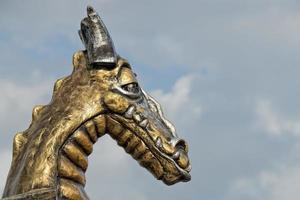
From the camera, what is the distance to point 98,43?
271 inches

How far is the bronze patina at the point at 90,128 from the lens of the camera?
263 inches

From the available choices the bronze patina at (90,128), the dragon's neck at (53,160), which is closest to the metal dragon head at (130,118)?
the bronze patina at (90,128)

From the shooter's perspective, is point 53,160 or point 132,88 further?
point 132,88

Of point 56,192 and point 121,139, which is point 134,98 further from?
point 56,192

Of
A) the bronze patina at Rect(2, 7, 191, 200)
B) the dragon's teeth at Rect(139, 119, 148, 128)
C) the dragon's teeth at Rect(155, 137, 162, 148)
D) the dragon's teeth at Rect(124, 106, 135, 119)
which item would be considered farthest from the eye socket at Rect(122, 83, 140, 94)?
the dragon's teeth at Rect(155, 137, 162, 148)

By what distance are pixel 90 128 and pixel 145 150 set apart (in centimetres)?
44

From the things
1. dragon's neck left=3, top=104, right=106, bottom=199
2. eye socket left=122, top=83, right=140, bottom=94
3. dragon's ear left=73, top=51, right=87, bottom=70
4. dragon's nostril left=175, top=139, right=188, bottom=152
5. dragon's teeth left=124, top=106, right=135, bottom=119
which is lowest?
dragon's neck left=3, top=104, right=106, bottom=199

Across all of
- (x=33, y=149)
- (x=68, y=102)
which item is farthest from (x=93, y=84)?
(x=33, y=149)

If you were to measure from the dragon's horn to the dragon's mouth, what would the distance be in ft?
1.35

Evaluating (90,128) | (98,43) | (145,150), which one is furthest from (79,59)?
(145,150)

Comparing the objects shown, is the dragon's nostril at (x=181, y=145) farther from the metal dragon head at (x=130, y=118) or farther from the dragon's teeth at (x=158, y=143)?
the dragon's teeth at (x=158, y=143)

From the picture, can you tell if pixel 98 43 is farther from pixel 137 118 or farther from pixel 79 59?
pixel 137 118

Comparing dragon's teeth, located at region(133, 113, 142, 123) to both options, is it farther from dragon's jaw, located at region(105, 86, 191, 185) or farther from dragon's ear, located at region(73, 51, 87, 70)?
dragon's ear, located at region(73, 51, 87, 70)

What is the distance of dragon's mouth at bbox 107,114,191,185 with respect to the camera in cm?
687
